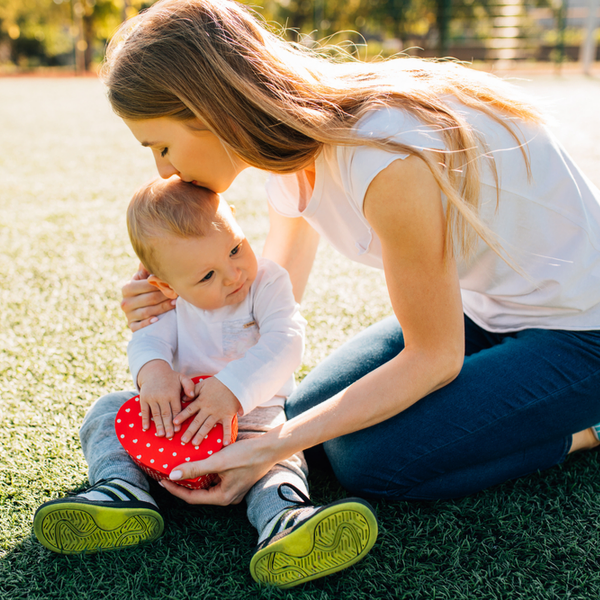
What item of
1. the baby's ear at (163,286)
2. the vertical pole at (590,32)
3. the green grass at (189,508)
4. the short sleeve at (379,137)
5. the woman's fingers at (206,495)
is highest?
the vertical pole at (590,32)

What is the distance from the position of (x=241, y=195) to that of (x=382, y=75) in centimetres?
398

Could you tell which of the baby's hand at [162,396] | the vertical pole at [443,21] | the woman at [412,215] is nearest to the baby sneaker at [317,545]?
the woman at [412,215]

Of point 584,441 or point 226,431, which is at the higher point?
point 226,431

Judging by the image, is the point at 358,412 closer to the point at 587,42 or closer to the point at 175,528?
the point at 175,528

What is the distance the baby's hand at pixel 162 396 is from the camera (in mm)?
1630

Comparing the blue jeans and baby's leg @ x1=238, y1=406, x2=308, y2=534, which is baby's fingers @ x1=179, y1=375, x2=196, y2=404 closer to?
baby's leg @ x1=238, y1=406, x2=308, y2=534

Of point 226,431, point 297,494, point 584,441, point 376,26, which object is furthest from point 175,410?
point 376,26

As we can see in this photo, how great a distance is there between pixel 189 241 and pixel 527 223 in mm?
967

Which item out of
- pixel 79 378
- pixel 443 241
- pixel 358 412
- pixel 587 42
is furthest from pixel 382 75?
pixel 587 42

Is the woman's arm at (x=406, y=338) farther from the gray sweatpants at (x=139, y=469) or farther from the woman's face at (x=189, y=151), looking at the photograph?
the woman's face at (x=189, y=151)

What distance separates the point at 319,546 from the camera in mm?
1399

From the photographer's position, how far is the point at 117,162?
23.4 feet

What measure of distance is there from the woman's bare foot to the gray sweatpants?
0.88 metres

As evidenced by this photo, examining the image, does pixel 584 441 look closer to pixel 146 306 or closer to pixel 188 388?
pixel 188 388
